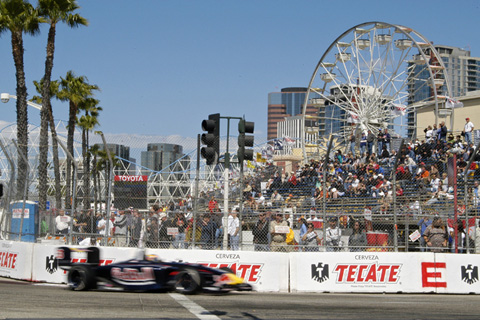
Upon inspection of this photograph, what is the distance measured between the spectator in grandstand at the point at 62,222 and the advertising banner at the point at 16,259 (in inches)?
65.5

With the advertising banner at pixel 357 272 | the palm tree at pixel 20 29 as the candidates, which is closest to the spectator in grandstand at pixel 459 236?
the advertising banner at pixel 357 272

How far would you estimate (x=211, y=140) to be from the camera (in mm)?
14820

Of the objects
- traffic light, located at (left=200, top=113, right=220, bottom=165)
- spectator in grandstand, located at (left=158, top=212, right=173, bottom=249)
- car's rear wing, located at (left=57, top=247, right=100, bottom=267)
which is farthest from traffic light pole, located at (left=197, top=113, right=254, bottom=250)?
car's rear wing, located at (left=57, top=247, right=100, bottom=267)

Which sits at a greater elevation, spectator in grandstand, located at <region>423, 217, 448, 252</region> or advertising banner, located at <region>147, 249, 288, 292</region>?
spectator in grandstand, located at <region>423, 217, 448, 252</region>

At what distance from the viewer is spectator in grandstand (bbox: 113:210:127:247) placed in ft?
56.0

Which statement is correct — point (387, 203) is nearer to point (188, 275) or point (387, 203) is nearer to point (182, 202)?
point (182, 202)

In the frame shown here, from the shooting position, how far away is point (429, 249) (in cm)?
1509

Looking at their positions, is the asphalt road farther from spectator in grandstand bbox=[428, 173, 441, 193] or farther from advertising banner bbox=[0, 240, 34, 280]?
spectator in grandstand bbox=[428, 173, 441, 193]

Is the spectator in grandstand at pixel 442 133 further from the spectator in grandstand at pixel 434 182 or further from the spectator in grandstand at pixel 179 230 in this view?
the spectator in grandstand at pixel 179 230

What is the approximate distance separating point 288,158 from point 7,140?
44309mm

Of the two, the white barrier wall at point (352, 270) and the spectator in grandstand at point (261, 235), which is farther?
the spectator in grandstand at point (261, 235)

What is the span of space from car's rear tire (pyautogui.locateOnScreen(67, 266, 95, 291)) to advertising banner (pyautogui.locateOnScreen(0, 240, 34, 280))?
3083 millimetres

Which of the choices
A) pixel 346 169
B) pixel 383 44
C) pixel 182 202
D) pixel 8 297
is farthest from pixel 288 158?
pixel 8 297

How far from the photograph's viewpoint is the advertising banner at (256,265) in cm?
1418
